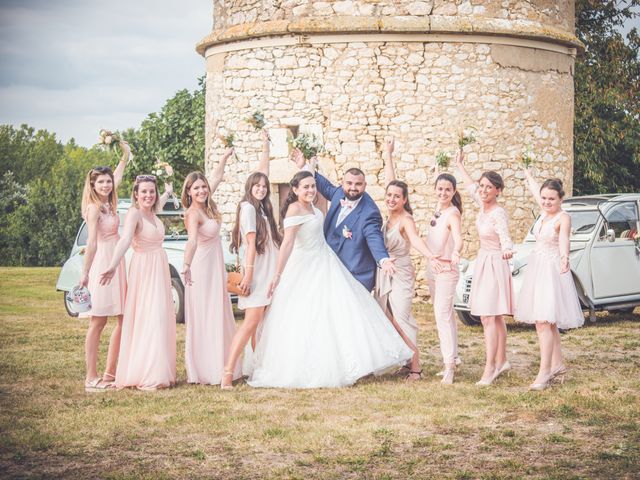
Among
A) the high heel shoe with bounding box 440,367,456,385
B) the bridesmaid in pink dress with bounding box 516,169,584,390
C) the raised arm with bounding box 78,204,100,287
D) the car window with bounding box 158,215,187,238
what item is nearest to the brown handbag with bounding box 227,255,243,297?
the raised arm with bounding box 78,204,100,287

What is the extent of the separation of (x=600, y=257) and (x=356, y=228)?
546 cm

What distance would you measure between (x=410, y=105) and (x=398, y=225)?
24.0ft

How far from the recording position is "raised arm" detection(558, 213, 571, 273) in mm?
8000

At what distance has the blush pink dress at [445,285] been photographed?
8523 millimetres

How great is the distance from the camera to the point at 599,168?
22.0 m

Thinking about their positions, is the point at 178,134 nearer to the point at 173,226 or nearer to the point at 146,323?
the point at 173,226

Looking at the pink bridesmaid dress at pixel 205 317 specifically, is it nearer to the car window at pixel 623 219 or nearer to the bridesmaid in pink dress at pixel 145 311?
the bridesmaid in pink dress at pixel 145 311

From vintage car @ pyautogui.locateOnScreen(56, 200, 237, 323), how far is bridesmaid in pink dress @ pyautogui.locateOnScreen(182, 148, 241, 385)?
453cm

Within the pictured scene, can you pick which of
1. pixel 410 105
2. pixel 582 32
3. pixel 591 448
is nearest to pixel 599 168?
pixel 582 32

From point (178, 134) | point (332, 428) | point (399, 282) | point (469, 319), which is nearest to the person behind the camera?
point (332, 428)

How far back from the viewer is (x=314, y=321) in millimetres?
8266

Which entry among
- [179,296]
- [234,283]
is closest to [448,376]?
[234,283]

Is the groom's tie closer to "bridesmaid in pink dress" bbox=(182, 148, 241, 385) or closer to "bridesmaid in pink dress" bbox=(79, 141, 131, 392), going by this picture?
"bridesmaid in pink dress" bbox=(182, 148, 241, 385)

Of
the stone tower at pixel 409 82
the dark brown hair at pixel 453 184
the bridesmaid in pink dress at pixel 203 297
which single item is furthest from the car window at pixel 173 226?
the dark brown hair at pixel 453 184
